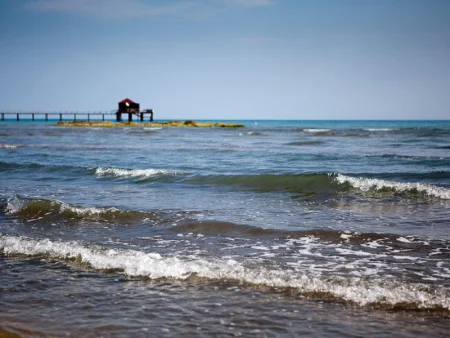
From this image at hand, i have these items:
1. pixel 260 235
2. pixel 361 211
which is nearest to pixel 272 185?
pixel 361 211

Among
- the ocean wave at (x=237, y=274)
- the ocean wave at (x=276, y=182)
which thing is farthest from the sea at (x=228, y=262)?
the ocean wave at (x=276, y=182)

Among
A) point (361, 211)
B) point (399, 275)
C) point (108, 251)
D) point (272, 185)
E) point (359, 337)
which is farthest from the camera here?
point (272, 185)

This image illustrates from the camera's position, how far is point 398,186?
12930 millimetres

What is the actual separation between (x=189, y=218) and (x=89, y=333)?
5233mm

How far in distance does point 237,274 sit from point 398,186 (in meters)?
8.80

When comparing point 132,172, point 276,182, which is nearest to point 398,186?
point 276,182

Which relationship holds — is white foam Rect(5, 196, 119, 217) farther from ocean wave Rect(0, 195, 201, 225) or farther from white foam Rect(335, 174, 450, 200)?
white foam Rect(335, 174, 450, 200)

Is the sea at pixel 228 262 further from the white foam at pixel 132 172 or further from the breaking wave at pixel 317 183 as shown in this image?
the white foam at pixel 132 172

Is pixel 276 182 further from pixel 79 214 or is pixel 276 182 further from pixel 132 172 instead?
pixel 79 214

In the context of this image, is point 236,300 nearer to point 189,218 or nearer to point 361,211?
point 189,218

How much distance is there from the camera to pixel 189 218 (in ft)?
30.4

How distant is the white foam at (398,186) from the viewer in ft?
39.5

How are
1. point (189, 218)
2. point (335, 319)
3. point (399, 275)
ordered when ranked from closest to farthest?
Result: point (335, 319) < point (399, 275) < point (189, 218)

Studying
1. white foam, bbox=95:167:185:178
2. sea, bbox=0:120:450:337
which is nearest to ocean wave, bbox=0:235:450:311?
sea, bbox=0:120:450:337
